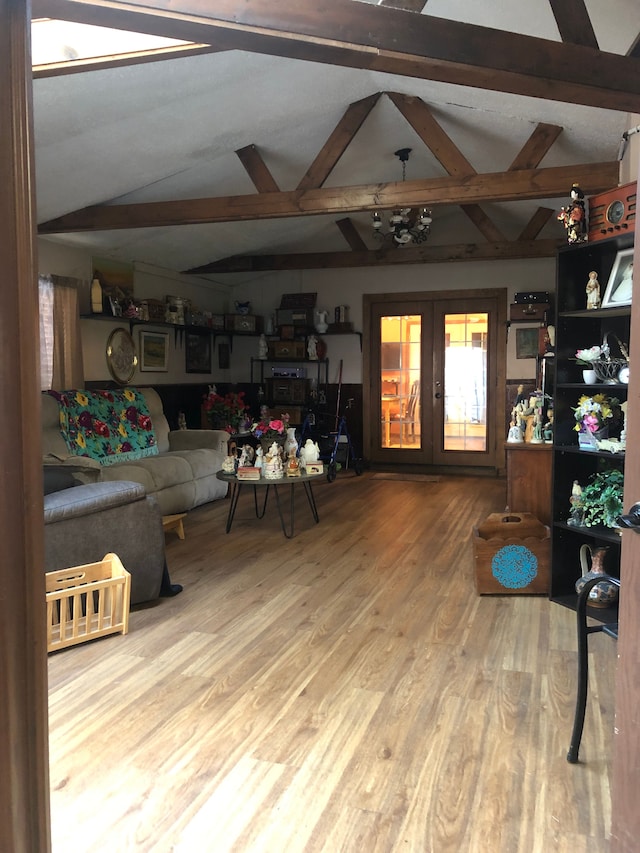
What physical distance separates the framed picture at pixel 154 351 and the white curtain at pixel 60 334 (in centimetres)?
112

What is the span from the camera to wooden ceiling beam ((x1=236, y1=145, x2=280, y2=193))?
482cm

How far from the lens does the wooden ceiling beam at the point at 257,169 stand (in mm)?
4824

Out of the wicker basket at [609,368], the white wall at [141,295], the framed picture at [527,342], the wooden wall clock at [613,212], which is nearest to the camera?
the wooden wall clock at [613,212]

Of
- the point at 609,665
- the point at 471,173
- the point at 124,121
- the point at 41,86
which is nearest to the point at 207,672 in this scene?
the point at 609,665

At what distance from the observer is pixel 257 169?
4863 mm

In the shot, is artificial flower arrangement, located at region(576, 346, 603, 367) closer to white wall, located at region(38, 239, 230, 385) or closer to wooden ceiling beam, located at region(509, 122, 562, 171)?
wooden ceiling beam, located at region(509, 122, 562, 171)

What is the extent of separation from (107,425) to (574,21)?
166 inches

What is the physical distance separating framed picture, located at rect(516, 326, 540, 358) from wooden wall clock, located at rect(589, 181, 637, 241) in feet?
14.1

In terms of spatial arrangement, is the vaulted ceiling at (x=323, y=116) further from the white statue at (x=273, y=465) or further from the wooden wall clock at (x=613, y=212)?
the white statue at (x=273, y=465)

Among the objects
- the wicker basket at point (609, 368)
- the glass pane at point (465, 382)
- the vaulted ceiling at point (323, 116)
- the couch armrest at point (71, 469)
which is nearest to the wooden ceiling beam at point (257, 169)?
the vaulted ceiling at point (323, 116)

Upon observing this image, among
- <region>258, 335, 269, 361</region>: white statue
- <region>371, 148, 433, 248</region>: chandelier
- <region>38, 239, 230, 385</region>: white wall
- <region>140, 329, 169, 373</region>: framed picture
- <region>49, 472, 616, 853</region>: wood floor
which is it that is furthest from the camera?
<region>258, 335, 269, 361</region>: white statue

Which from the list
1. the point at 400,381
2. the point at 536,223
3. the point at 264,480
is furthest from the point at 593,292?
the point at 400,381

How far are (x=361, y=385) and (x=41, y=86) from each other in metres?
5.39

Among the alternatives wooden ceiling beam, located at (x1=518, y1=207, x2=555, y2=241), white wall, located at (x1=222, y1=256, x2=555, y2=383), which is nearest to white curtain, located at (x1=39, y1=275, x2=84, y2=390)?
white wall, located at (x1=222, y1=256, x2=555, y2=383)
